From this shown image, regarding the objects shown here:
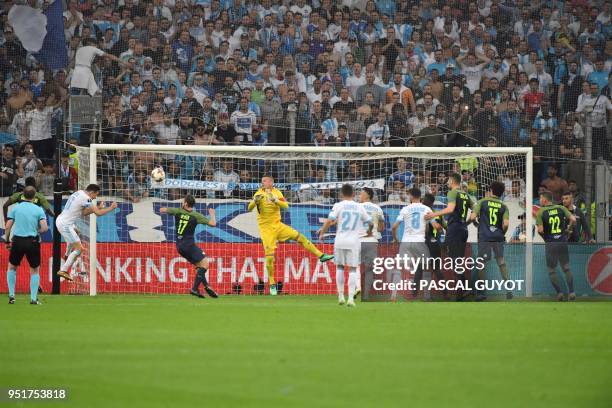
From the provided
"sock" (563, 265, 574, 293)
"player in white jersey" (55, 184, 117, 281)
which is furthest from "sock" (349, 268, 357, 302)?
"player in white jersey" (55, 184, 117, 281)

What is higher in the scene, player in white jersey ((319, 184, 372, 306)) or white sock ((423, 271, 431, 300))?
player in white jersey ((319, 184, 372, 306))

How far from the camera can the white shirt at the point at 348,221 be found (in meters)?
17.8

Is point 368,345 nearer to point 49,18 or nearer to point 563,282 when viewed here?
point 563,282

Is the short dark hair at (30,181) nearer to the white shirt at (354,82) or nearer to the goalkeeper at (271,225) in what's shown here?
the goalkeeper at (271,225)

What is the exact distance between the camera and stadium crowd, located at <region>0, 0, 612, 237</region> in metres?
24.6

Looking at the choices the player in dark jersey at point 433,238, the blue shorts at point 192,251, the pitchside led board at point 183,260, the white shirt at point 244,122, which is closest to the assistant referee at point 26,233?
the blue shorts at point 192,251

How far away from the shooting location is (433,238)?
22141 mm

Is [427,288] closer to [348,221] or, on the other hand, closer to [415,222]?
[415,222]

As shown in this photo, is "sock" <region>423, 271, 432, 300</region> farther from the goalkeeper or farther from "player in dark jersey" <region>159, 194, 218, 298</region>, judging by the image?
"player in dark jersey" <region>159, 194, 218, 298</region>

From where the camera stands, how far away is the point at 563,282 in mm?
20344

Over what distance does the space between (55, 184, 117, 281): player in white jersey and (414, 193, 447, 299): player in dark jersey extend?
21.1 feet

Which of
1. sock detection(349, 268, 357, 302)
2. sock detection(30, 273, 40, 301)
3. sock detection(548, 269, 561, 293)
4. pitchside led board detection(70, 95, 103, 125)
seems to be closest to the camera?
sock detection(349, 268, 357, 302)

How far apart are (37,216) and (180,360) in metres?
9.82

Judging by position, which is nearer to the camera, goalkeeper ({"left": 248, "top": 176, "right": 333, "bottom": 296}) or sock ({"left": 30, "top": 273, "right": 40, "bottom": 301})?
sock ({"left": 30, "top": 273, "right": 40, "bottom": 301})
